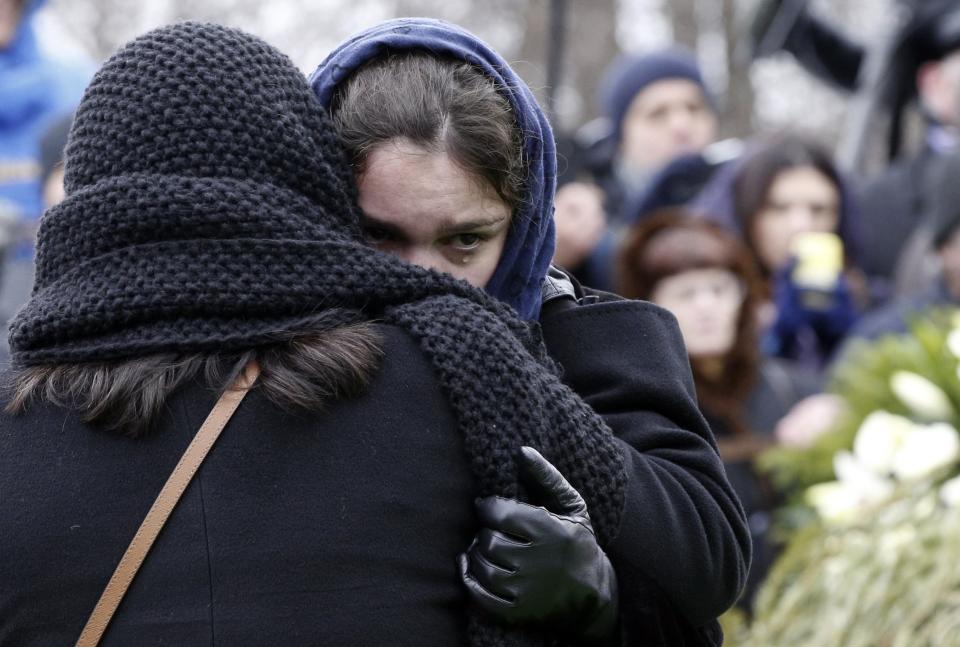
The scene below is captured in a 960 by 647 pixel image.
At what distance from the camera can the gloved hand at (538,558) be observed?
1.76 meters

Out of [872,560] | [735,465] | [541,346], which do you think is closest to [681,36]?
[735,465]

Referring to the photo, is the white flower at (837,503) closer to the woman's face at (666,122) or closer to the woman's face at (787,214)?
the woman's face at (787,214)

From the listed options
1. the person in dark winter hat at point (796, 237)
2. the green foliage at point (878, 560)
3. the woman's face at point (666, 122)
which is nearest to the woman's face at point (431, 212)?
the green foliage at point (878, 560)

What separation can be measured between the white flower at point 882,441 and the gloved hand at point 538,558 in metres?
1.54

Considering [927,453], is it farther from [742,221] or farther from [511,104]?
[742,221]

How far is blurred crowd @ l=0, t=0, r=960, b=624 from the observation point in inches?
174

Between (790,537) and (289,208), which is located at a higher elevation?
(289,208)

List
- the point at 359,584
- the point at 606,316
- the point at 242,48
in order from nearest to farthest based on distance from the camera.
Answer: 1. the point at 359,584
2. the point at 242,48
3. the point at 606,316

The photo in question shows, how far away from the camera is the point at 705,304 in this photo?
4.46m

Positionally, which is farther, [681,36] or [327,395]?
[681,36]

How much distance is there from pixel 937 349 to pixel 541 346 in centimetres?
162

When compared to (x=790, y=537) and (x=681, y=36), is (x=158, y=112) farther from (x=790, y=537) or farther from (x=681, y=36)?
(x=681, y=36)

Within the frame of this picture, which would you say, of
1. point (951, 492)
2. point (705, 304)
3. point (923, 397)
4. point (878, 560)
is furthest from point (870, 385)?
point (705, 304)

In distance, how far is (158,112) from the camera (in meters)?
1.81
